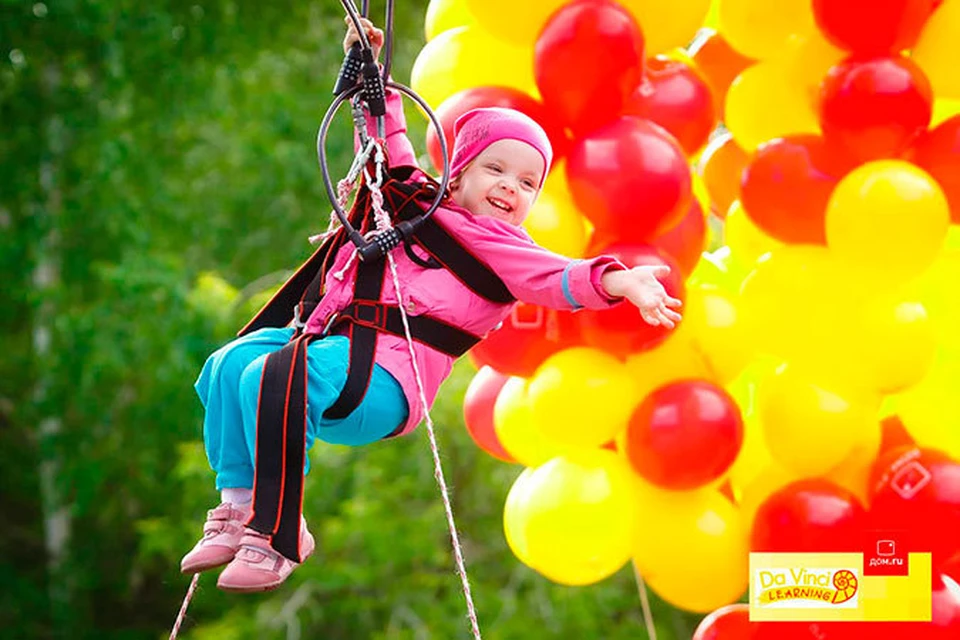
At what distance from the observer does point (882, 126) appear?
2863 millimetres

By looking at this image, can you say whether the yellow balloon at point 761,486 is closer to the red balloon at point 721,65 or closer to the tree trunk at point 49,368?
the red balloon at point 721,65

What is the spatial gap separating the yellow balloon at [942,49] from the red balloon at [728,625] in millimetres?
1213

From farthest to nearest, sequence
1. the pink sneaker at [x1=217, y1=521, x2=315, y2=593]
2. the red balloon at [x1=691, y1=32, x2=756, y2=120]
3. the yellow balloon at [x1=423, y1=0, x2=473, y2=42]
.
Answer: the red balloon at [x1=691, y1=32, x2=756, y2=120]
the yellow balloon at [x1=423, y1=0, x2=473, y2=42]
the pink sneaker at [x1=217, y1=521, x2=315, y2=593]

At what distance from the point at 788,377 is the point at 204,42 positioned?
4874 mm

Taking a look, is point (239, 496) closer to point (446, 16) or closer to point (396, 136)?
point (396, 136)

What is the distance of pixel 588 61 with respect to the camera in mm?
2811

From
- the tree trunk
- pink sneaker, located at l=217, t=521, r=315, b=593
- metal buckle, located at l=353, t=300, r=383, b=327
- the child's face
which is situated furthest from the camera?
the tree trunk

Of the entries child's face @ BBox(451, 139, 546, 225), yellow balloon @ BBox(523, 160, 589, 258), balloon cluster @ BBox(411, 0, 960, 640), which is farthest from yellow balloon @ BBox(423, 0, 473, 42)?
child's face @ BBox(451, 139, 546, 225)

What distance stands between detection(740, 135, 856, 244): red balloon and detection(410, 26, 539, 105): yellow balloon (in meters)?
0.54

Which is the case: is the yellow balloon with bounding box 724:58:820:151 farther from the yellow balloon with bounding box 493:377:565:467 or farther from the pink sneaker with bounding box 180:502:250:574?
the pink sneaker with bounding box 180:502:250:574

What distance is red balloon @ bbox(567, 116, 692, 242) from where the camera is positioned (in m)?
2.77

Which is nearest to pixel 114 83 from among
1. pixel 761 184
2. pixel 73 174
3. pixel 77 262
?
pixel 73 174

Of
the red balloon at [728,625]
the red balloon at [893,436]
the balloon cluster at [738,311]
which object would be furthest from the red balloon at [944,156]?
the red balloon at [728,625]

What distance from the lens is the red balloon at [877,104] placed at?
2.85m
